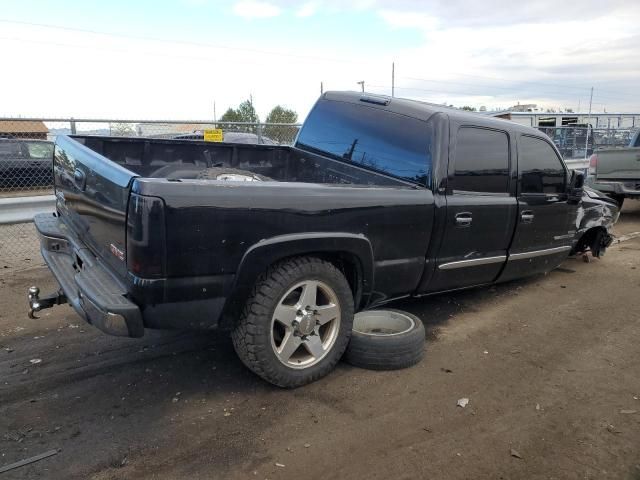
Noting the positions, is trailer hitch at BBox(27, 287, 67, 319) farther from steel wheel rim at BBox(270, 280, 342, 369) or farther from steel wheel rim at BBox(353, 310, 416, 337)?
steel wheel rim at BBox(353, 310, 416, 337)

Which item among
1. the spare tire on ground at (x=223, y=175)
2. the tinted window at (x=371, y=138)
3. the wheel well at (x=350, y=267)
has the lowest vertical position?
the wheel well at (x=350, y=267)

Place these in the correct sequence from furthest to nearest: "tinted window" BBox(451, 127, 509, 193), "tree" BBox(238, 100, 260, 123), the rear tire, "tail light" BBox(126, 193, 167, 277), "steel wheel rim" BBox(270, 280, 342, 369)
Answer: "tree" BBox(238, 100, 260, 123) < "tinted window" BBox(451, 127, 509, 193) < "steel wheel rim" BBox(270, 280, 342, 369) < the rear tire < "tail light" BBox(126, 193, 167, 277)

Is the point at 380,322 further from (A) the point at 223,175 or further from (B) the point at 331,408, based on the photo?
(A) the point at 223,175

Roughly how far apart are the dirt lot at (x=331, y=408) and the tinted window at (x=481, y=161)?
125 centimetres

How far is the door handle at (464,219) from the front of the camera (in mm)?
4225

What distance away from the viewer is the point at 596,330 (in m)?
4.74

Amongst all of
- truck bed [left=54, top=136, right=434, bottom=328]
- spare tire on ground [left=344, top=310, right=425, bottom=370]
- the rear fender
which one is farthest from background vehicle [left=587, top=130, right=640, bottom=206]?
the rear fender

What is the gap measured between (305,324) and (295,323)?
66 millimetres

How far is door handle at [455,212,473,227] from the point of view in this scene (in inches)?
166

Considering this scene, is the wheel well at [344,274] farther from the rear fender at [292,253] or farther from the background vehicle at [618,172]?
the background vehicle at [618,172]

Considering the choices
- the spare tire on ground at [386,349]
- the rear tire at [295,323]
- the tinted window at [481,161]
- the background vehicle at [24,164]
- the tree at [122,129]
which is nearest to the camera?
the rear tire at [295,323]

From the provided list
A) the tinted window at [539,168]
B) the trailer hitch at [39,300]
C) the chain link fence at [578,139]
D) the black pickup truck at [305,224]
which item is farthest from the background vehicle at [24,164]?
the chain link fence at [578,139]

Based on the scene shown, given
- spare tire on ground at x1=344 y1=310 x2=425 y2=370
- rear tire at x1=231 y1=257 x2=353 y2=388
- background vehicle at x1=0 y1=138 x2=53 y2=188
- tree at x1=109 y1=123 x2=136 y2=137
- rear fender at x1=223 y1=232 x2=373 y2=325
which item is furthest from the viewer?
background vehicle at x1=0 y1=138 x2=53 y2=188

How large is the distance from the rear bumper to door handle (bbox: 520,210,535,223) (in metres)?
3.52
